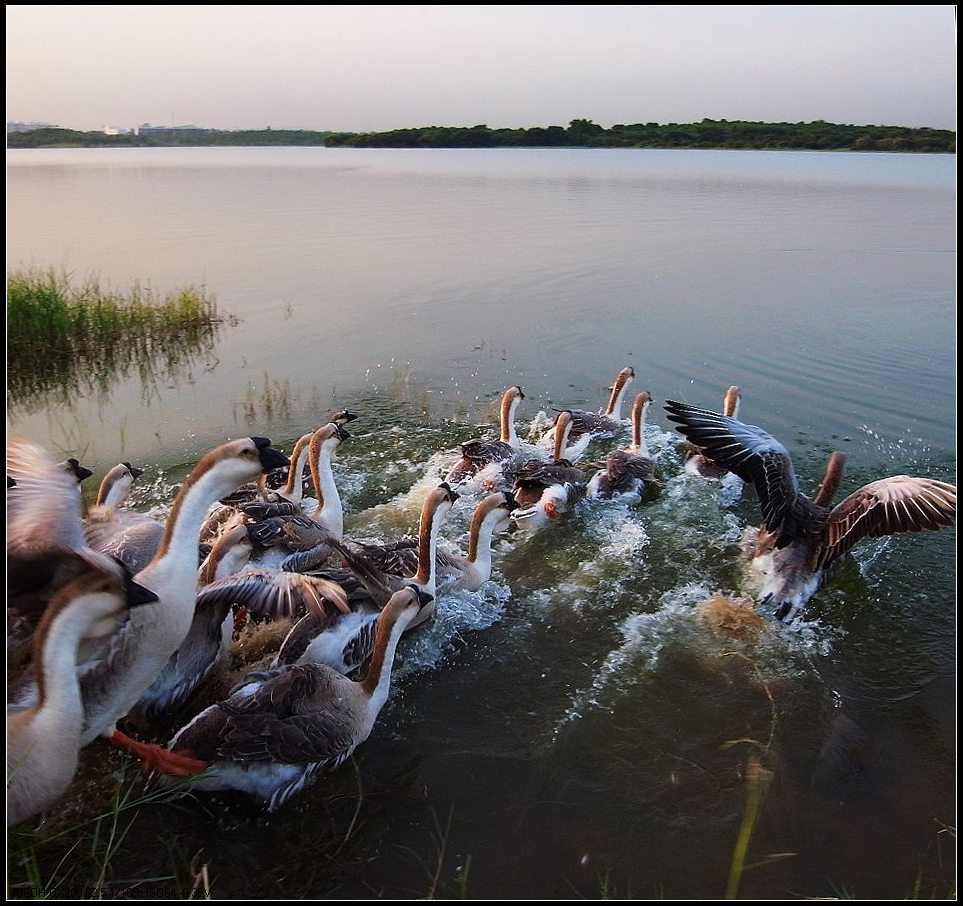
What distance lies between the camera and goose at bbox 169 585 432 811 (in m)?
4.64

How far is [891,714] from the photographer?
5.70 metres

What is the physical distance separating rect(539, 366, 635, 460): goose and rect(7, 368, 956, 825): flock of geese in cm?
142

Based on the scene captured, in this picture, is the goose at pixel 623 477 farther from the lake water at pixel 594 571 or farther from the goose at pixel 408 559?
the goose at pixel 408 559

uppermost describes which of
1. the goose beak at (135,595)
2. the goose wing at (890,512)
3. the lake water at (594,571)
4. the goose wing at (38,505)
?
the goose wing at (38,505)

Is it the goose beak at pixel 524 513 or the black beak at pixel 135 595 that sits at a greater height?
the black beak at pixel 135 595

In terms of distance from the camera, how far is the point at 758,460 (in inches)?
267

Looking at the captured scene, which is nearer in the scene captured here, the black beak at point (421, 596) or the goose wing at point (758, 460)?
the black beak at point (421, 596)

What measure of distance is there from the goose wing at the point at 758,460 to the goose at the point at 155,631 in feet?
13.0

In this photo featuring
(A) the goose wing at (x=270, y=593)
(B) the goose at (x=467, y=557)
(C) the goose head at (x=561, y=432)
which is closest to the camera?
(A) the goose wing at (x=270, y=593)

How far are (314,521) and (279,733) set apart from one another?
9.57 feet

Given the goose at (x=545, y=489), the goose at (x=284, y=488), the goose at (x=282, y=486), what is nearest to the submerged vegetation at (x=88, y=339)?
the goose at (x=282, y=486)

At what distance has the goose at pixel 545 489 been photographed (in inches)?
334

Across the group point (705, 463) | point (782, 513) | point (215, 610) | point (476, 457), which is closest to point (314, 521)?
point (215, 610)

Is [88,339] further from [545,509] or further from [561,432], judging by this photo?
[545,509]
